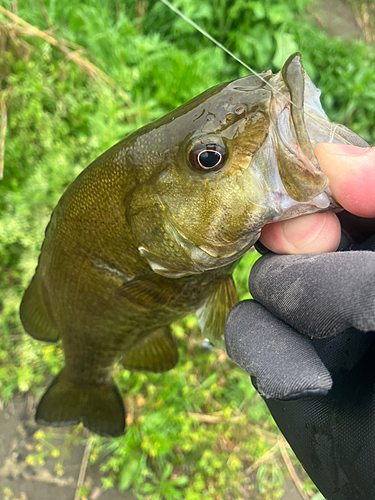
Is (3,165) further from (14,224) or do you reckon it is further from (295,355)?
(295,355)

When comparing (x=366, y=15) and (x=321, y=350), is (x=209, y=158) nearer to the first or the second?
(x=321, y=350)

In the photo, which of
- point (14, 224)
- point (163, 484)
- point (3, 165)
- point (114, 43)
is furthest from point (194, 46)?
point (163, 484)

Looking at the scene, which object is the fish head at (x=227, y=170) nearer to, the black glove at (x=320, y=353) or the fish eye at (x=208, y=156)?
the fish eye at (x=208, y=156)

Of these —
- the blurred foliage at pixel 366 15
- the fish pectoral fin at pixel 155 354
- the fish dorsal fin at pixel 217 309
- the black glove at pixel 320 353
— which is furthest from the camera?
the blurred foliage at pixel 366 15

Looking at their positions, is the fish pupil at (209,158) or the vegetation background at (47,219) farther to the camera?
the vegetation background at (47,219)

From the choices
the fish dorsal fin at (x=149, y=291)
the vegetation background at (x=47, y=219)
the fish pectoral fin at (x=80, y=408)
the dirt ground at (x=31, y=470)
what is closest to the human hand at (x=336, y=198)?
the fish dorsal fin at (x=149, y=291)

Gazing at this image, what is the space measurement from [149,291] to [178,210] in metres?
0.40

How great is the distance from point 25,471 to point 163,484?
1.03 meters

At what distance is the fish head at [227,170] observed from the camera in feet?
2.95

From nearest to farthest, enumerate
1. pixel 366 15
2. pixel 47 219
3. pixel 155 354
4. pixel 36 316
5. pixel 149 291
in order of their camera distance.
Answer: pixel 149 291 → pixel 36 316 → pixel 155 354 → pixel 47 219 → pixel 366 15

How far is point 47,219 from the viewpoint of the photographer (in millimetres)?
Answer: 2410

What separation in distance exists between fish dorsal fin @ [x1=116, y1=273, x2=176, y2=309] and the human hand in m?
0.48

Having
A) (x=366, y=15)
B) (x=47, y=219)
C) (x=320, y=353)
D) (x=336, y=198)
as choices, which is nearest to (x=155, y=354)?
(x=320, y=353)

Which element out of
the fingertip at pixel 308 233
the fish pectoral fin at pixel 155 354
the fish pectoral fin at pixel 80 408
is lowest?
the fish pectoral fin at pixel 80 408
